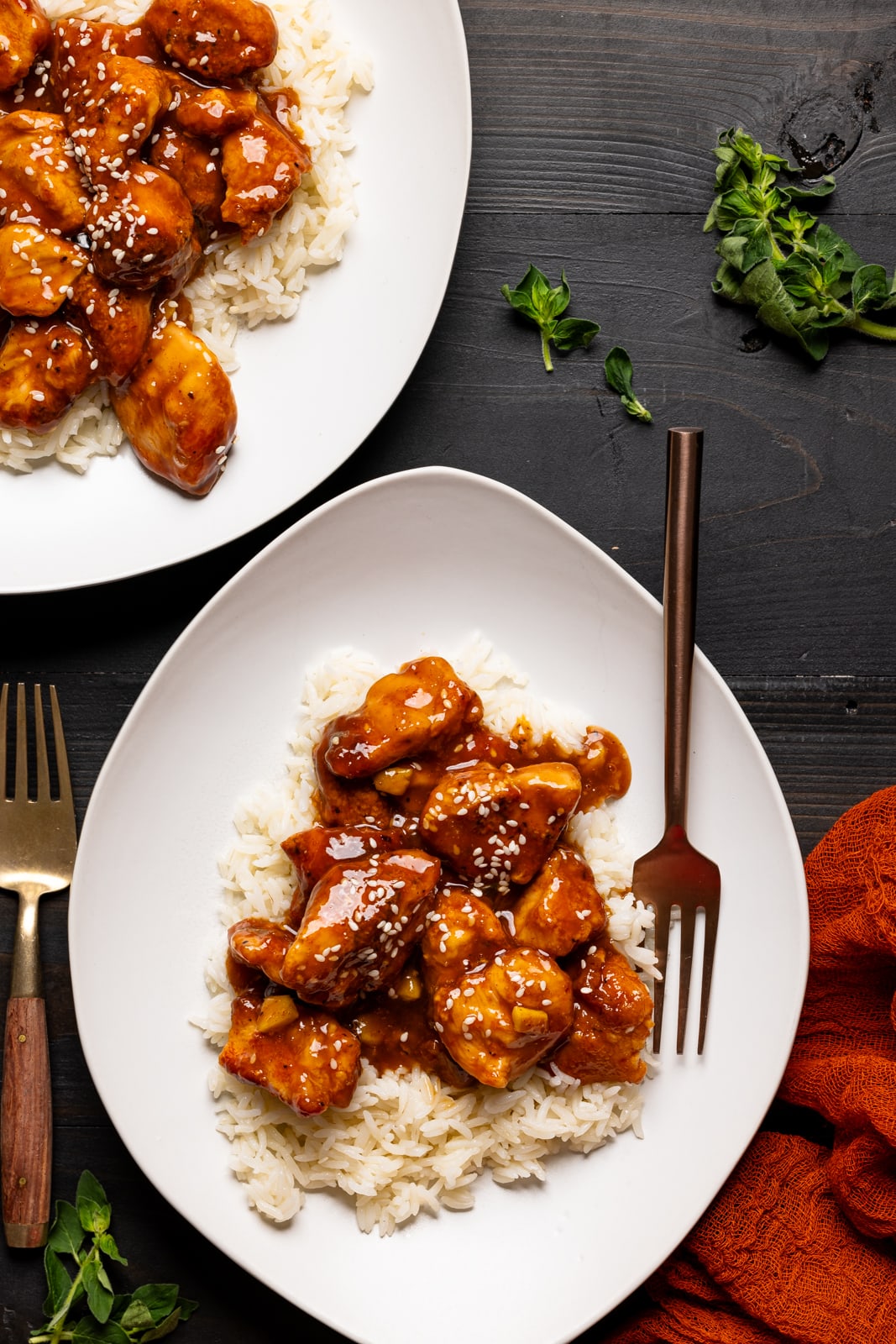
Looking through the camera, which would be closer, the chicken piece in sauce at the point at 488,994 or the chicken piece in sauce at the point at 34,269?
the chicken piece in sauce at the point at 488,994

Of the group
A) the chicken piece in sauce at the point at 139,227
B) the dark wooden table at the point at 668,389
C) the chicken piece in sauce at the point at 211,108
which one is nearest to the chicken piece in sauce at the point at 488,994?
the dark wooden table at the point at 668,389

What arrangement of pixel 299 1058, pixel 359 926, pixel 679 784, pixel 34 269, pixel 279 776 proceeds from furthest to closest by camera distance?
pixel 279 776 < pixel 679 784 < pixel 34 269 < pixel 299 1058 < pixel 359 926

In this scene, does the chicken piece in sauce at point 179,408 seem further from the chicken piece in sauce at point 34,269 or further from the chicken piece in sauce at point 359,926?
the chicken piece in sauce at point 359,926

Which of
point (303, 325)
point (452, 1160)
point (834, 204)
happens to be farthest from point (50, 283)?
point (452, 1160)

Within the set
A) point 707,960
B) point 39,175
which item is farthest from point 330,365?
point 707,960

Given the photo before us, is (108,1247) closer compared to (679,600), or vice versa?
(679,600)

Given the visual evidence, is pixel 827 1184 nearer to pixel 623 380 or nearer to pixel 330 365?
pixel 623 380

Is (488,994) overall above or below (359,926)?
below

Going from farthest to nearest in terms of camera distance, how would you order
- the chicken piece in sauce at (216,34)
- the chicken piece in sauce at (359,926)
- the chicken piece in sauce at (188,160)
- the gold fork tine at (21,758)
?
the gold fork tine at (21,758) < the chicken piece in sauce at (188,160) < the chicken piece in sauce at (216,34) < the chicken piece in sauce at (359,926)

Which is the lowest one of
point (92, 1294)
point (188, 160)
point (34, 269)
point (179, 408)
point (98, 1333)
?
point (98, 1333)
